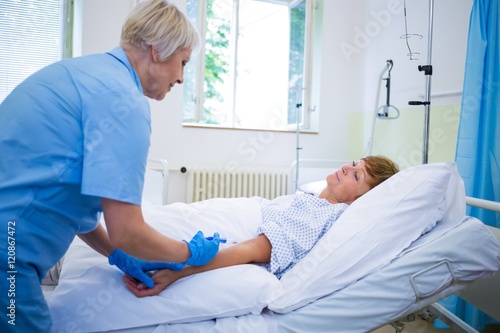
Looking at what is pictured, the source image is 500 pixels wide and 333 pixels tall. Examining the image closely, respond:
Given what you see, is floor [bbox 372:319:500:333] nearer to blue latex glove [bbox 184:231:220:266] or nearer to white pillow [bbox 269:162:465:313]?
white pillow [bbox 269:162:465:313]

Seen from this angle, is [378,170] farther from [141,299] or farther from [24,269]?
[24,269]

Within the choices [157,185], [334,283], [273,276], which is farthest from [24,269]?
[157,185]

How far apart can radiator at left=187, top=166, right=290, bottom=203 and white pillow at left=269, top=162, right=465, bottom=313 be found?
7.18ft

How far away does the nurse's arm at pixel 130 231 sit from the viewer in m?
0.75

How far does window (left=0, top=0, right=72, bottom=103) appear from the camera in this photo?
295 centimetres

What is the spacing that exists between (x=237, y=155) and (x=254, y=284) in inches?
98.2

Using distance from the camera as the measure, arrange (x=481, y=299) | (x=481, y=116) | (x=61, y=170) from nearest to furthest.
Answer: (x=61, y=170) → (x=481, y=299) → (x=481, y=116)

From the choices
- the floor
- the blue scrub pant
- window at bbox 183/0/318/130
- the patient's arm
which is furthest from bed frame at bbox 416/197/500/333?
window at bbox 183/0/318/130

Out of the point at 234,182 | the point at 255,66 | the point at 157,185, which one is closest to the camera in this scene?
the point at 157,185

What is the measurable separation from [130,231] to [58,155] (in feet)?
0.67

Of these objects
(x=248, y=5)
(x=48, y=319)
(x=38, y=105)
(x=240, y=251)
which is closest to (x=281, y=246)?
(x=240, y=251)

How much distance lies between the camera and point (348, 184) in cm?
156

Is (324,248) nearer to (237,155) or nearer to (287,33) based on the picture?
(237,155)

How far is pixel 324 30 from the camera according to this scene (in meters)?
3.65
